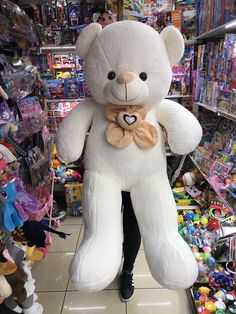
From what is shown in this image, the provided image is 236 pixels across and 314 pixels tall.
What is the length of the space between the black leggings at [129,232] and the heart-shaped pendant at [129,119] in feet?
1.28

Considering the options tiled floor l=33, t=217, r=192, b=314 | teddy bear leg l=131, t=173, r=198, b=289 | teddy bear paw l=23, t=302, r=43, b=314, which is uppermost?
teddy bear leg l=131, t=173, r=198, b=289

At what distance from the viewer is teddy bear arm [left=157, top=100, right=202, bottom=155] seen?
890 mm

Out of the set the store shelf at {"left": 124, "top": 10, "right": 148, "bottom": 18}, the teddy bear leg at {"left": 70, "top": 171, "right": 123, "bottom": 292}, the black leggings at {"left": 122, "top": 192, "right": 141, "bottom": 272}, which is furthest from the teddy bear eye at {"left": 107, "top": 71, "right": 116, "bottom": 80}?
the store shelf at {"left": 124, "top": 10, "right": 148, "bottom": 18}

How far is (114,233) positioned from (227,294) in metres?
1.05

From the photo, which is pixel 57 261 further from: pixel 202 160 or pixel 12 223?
pixel 202 160

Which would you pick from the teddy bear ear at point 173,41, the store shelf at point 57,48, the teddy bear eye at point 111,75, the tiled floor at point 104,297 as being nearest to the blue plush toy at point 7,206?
the teddy bear eye at point 111,75

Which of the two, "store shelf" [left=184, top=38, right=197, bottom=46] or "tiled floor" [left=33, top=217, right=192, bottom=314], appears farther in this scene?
"store shelf" [left=184, top=38, right=197, bottom=46]

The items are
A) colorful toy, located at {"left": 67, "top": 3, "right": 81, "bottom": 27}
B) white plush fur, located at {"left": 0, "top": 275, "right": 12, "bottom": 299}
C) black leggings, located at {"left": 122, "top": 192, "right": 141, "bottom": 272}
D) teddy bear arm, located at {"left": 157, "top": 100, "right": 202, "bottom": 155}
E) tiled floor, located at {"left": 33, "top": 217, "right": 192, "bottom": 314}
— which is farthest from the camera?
colorful toy, located at {"left": 67, "top": 3, "right": 81, "bottom": 27}

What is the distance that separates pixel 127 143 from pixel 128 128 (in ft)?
0.16

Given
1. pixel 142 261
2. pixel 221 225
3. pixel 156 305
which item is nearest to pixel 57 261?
pixel 142 261

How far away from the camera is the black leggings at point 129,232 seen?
3.89ft

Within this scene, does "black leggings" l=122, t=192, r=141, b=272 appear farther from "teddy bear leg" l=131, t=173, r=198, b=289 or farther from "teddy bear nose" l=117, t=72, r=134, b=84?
"teddy bear nose" l=117, t=72, r=134, b=84

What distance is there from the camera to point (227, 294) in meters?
1.51

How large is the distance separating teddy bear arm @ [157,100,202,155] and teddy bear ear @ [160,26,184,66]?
0.53ft
